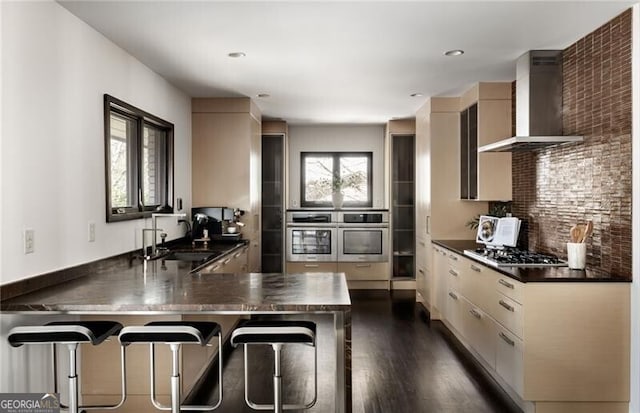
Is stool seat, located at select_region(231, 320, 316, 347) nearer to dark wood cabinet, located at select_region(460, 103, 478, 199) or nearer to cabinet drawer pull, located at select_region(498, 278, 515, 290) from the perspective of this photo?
cabinet drawer pull, located at select_region(498, 278, 515, 290)

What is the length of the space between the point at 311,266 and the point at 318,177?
1471 millimetres

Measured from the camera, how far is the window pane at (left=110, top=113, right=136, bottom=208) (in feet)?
11.4

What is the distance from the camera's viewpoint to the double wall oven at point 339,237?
279 inches

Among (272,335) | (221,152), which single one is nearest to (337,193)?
(221,152)

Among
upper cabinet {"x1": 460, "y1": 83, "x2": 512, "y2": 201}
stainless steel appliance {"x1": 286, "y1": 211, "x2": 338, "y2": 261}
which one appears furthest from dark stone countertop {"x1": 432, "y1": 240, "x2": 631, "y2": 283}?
stainless steel appliance {"x1": 286, "y1": 211, "x2": 338, "y2": 261}

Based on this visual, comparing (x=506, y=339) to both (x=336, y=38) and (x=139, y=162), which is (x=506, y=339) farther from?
(x=139, y=162)

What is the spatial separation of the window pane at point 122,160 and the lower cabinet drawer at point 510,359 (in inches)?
111

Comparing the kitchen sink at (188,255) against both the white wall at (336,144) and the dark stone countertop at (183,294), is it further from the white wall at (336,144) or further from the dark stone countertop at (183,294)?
the white wall at (336,144)

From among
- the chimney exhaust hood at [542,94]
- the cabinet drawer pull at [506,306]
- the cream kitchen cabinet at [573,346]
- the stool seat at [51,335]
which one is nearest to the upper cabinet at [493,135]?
the chimney exhaust hood at [542,94]

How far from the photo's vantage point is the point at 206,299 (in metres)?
2.31

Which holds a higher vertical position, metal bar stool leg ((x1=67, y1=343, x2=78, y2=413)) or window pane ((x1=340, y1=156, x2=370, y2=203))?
window pane ((x1=340, y1=156, x2=370, y2=203))

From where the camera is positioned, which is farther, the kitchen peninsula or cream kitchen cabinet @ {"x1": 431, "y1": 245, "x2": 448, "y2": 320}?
cream kitchen cabinet @ {"x1": 431, "y1": 245, "x2": 448, "y2": 320}

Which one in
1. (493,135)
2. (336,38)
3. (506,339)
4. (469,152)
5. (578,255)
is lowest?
(506,339)

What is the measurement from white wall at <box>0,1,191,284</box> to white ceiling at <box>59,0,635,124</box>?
9.2 inches
